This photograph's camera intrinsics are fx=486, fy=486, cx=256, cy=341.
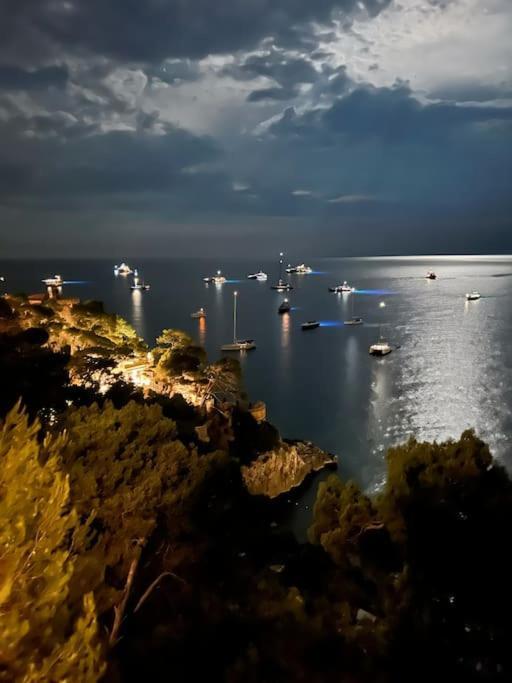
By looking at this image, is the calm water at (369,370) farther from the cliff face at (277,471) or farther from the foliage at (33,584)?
the foliage at (33,584)

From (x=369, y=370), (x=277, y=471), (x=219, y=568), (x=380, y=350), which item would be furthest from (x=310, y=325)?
(x=219, y=568)

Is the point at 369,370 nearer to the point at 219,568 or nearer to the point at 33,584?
the point at 219,568

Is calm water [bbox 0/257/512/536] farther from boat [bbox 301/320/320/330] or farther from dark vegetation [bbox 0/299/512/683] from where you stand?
dark vegetation [bbox 0/299/512/683]

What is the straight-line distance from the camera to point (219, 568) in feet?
26.3

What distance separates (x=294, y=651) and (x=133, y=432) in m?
4.03

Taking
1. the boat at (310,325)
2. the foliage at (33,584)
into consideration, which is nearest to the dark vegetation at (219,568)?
the foliage at (33,584)

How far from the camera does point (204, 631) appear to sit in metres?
5.86

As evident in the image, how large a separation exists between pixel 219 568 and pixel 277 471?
13.5 metres

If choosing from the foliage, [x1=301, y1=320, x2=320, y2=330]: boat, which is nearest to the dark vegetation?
the foliage

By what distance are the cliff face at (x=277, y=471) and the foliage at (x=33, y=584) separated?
55.2 feet

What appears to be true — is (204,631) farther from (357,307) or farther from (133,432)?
(357,307)

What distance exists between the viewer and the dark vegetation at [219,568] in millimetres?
3496

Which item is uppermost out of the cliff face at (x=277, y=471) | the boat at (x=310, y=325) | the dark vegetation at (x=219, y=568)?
the dark vegetation at (x=219, y=568)

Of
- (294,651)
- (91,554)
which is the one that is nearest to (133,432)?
(91,554)
